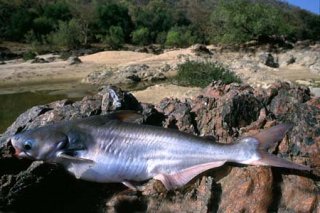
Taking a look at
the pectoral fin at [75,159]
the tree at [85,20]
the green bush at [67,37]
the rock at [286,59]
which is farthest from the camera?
the tree at [85,20]

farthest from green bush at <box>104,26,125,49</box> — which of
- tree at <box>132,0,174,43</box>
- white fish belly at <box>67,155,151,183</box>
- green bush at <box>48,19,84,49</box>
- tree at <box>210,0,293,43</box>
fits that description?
white fish belly at <box>67,155,151,183</box>

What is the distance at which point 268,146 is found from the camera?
436 cm

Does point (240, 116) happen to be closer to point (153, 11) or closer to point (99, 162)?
point (99, 162)

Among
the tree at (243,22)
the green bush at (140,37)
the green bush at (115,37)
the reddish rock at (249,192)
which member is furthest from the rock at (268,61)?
the green bush at (140,37)

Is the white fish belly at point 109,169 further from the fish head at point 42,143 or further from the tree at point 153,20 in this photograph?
the tree at point 153,20

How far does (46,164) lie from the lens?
480cm

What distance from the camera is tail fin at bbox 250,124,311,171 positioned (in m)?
4.27

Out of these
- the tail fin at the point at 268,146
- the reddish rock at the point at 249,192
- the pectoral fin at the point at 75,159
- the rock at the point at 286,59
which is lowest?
the rock at the point at 286,59

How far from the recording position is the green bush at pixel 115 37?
5702 cm

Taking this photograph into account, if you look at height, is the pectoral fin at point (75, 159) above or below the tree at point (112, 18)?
above

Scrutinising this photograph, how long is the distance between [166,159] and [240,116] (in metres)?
1.24

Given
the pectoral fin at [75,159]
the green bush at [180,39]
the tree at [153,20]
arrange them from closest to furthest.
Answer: the pectoral fin at [75,159] < the green bush at [180,39] < the tree at [153,20]

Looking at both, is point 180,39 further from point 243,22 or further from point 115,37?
point 243,22

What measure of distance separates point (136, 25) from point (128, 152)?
66.6 meters
